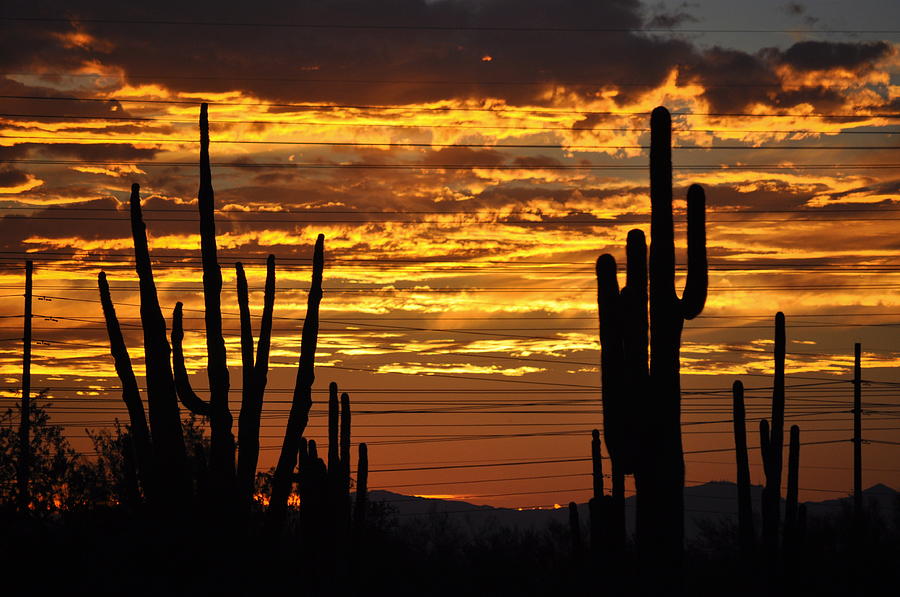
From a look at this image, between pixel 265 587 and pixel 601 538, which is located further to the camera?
pixel 601 538

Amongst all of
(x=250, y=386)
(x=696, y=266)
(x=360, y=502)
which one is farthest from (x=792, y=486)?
(x=696, y=266)

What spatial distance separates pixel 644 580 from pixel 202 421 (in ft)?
103

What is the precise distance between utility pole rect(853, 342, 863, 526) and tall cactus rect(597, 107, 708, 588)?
24724 millimetres

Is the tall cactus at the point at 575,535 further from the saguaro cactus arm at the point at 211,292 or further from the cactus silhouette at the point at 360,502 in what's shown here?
the saguaro cactus arm at the point at 211,292

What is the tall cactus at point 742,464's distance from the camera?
26.9 meters

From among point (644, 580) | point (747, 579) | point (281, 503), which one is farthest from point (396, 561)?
point (644, 580)

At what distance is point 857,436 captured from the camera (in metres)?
39.5

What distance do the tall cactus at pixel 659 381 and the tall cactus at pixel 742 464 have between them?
13709 millimetres

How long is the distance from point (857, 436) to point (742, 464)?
14.1m

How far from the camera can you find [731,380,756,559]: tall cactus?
88.1 ft

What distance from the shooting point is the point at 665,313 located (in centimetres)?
1312

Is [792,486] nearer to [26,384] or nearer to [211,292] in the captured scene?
[211,292]

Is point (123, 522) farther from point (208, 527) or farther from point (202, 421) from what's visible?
point (202, 421)

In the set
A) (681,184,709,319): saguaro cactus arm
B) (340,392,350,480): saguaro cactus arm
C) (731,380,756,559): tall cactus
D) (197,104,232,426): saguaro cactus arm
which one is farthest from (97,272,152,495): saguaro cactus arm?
(731,380,756,559): tall cactus
